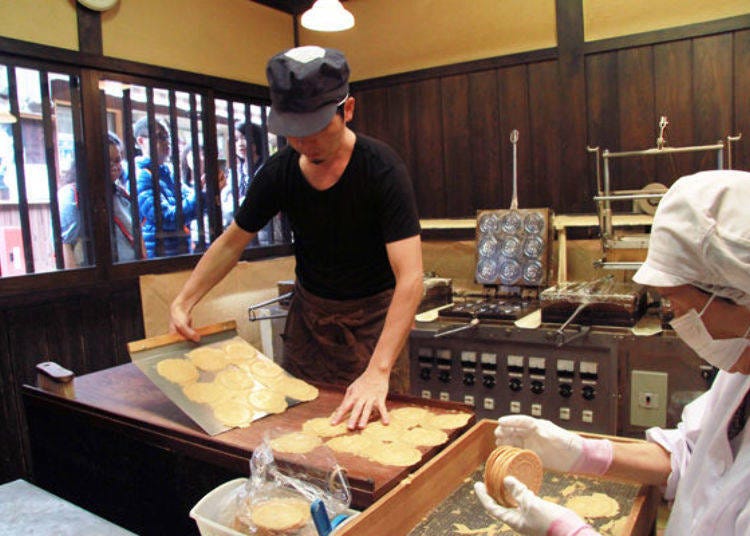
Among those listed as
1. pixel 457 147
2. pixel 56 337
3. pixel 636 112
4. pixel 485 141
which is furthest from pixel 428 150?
pixel 56 337

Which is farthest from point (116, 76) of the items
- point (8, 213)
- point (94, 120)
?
point (8, 213)

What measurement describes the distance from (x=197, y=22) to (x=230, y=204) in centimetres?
125

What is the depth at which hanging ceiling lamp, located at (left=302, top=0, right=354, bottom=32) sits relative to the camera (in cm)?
307

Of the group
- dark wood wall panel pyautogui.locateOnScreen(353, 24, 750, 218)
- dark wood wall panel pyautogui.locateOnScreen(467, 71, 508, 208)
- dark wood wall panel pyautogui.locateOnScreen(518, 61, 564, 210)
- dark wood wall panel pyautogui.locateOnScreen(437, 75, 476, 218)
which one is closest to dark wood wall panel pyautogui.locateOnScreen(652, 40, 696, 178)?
dark wood wall panel pyautogui.locateOnScreen(353, 24, 750, 218)

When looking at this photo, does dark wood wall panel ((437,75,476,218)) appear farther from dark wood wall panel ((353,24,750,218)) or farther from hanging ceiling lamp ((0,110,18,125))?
hanging ceiling lamp ((0,110,18,125))

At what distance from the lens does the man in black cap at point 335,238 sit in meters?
1.62

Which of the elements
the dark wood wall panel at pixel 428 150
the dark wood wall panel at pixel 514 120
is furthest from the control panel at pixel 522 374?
the dark wood wall panel at pixel 428 150

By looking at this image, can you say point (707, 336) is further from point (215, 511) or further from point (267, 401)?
point (267, 401)

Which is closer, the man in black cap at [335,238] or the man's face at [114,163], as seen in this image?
the man in black cap at [335,238]

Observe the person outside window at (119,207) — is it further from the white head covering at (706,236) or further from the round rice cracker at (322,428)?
the white head covering at (706,236)

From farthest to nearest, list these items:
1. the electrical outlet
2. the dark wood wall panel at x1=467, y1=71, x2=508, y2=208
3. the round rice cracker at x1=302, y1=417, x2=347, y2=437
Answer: the dark wood wall panel at x1=467, y1=71, x2=508, y2=208, the electrical outlet, the round rice cracker at x1=302, y1=417, x2=347, y2=437

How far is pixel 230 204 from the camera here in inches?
175

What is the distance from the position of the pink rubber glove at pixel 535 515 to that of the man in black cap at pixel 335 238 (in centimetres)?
51

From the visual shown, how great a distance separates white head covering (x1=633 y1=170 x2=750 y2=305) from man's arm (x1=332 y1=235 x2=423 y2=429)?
78cm
